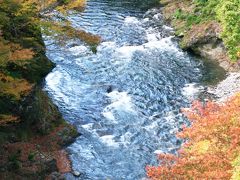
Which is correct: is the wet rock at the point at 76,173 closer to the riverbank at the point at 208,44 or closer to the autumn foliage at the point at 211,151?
the autumn foliage at the point at 211,151

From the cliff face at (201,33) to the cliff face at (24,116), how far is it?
54.7 feet

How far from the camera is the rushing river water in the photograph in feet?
85.9

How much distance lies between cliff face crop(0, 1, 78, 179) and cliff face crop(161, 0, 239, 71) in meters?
16.7

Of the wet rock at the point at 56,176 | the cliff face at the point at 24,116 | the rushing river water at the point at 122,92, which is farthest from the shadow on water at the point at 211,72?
the wet rock at the point at 56,176

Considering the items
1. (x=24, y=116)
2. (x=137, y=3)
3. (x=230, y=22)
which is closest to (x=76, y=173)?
(x=24, y=116)

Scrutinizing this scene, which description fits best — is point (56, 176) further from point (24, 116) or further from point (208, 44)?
point (208, 44)

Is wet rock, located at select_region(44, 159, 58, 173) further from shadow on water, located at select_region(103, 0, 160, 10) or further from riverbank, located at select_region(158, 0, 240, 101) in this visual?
shadow on water, located at select_region(103, 0, 160, 10)

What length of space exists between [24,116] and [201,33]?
71.9 ft

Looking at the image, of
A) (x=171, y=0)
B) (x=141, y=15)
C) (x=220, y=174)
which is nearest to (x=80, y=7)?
(x=220, y=174)

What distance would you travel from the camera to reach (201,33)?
41406 millimetres

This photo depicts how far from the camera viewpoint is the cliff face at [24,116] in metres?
22.1

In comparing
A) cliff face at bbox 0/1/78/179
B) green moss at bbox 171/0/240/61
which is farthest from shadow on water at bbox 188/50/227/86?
cliff face at bbox 0/1/78/179

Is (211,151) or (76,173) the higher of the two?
(211,151)

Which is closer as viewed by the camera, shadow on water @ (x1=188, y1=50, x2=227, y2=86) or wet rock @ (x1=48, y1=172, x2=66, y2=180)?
wet rock @ (x1=48, y1=172, x2=66, y2=180)
